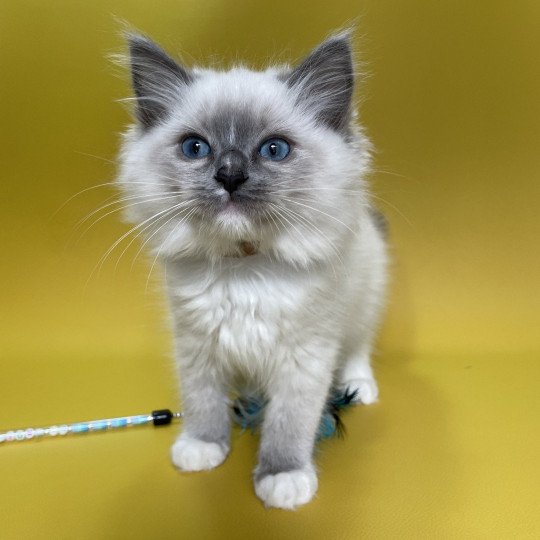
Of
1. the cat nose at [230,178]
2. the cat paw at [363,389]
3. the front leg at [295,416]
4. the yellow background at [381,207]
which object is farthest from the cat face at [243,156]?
the cat paw at [363,389]

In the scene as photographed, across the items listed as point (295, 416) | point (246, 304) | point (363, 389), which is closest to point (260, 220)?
point (246, 304)

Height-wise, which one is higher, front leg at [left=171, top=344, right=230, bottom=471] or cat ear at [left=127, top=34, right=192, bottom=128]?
cat ear at [left=127, top=34, right=192, bottom=128]

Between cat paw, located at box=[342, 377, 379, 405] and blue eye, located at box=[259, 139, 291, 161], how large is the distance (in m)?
0.83

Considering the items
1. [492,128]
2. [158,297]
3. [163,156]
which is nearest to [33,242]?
[158,297]

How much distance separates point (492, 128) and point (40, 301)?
1.69m

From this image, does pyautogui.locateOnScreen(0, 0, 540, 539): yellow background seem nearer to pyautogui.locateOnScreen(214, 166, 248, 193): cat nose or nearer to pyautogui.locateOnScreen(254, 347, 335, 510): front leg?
pyautogui.locateOnScreen(254, 347, 335, 510): front leg

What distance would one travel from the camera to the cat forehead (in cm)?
124

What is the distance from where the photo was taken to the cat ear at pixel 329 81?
1.29 metres

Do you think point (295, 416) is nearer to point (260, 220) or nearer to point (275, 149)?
point (260, 220)

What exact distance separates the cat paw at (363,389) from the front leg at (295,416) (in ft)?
1.27

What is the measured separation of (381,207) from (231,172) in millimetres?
1071

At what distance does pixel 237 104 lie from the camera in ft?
4.18

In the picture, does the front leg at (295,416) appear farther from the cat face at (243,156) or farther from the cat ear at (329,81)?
the cat ear at (329,81)

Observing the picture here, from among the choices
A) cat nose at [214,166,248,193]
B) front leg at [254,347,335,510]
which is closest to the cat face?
cat nose at [214,166,248,193]
